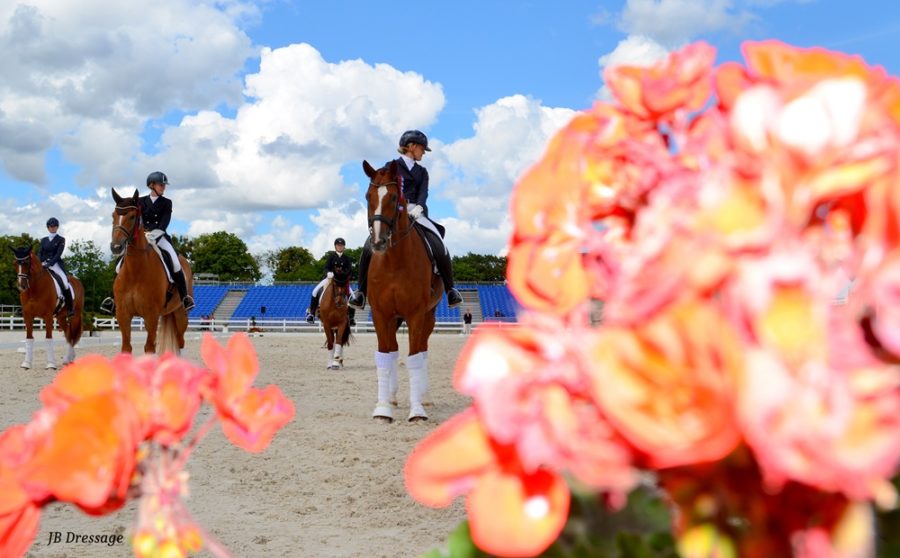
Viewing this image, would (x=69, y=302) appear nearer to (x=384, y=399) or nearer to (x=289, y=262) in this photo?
(x=384, y=399)

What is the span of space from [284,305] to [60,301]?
3987 cm

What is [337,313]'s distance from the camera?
15.0 metres

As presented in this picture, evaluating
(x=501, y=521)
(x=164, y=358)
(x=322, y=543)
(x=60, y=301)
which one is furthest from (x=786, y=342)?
(x=60, y=301)

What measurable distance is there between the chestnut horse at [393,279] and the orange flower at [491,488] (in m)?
6.37

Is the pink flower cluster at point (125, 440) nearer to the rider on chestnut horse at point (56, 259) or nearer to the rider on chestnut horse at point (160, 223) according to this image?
the rider on chestnut horse at point (160, 223)

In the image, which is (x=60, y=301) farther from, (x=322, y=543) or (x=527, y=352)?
(x=527, y=352)

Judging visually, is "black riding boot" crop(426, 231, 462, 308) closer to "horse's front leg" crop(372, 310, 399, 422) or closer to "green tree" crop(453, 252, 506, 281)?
"horse's front leg" crop(372, 310, 399, 422)

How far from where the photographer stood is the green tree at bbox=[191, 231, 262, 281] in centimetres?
7612

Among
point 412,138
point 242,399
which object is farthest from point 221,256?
point 242,399

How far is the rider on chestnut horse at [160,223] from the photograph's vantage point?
10.4 meters

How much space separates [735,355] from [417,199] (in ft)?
26.0

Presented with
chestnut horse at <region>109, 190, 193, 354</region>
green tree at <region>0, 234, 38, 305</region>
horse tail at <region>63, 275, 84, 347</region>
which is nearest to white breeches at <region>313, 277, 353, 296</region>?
horse tail at <region>63, 275, 84, 347</region>

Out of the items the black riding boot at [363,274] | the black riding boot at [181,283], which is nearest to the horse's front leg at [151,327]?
the black riding boot at [181,283]

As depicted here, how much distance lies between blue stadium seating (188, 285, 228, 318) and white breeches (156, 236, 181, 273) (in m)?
46.2
